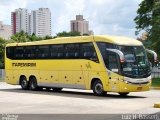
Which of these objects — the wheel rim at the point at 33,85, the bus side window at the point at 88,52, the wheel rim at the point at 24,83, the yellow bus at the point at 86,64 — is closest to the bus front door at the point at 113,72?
the yellow bus at the point at 86,64

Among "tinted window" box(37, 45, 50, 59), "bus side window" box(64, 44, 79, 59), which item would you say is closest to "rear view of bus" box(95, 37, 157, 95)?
"bus side window" box(64, 44, 79, 59)

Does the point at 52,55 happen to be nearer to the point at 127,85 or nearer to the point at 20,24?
the point at 127,85

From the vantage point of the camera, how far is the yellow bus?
2327cm

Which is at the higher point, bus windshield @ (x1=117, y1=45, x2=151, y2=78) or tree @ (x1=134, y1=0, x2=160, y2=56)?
tree @ (x1=134, y1=0, x2=160, y2=56)

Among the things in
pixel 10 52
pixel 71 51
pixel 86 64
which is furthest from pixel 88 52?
pixel 10 52

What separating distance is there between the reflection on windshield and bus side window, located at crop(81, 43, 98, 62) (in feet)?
6.04

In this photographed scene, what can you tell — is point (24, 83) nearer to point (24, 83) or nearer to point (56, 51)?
point (24, 83)

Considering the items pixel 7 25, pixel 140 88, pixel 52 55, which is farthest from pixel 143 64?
pixel 7 25

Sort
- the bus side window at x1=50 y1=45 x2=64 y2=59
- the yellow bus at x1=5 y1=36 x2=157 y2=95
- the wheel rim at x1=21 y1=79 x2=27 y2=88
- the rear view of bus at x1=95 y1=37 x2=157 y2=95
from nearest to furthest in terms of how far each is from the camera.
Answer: the rear view of bus at x1=95 y1=37 x2=157 y2=95 < the yellow bus at x1=5 y1=36 x2=157 y2=95 < the bus side window at x1=50 y1=45 x2=64 y2=59 < the wheel rim at x1=21 y1=79 x2=27 y2=88

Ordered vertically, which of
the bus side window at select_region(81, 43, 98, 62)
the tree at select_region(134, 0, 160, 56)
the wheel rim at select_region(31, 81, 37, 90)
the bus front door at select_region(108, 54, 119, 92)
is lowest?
the wheel rim at select_region(31, 81, 37, 90)

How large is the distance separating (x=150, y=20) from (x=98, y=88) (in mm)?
30767

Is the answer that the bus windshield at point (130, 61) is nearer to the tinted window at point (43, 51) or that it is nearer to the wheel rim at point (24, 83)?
the tinted window at point (43, 51)

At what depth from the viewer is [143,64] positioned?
939 inches

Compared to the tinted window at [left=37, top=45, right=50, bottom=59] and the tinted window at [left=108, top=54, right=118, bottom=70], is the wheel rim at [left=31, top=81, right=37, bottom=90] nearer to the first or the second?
the tinted window at [left=37, top=45, right=50, bottom=59]
